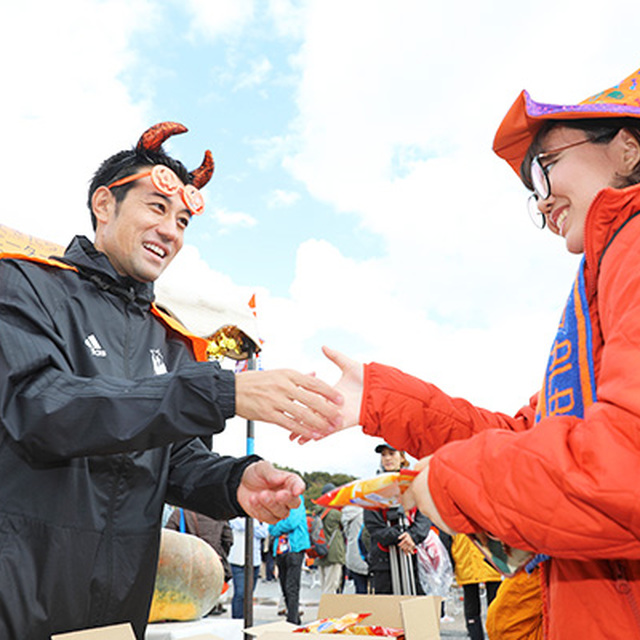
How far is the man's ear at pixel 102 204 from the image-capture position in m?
2.74

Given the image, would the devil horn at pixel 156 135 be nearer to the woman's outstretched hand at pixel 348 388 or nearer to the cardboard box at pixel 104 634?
the woman's outstretched hand at pixel 348 388

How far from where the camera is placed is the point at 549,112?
1718 millimetres

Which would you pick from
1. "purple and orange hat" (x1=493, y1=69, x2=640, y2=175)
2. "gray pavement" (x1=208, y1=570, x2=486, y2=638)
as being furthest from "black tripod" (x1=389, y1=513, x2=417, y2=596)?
"purple and orange hat" (x1=493, y1=69, x2=640, y2=175)

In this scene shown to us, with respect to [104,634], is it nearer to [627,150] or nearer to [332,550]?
[627,150]

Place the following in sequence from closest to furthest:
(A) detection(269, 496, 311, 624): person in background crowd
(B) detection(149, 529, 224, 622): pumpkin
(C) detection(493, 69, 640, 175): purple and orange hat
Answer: (C) detection(493, 69, 640, 175): purple and orange hat < (B) detection(149, 529, 224, 622): pumpkin < (A) detection(269, 496, 311, 624): person in background crowd

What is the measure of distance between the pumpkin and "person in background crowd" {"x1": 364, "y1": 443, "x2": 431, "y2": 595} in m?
1.94

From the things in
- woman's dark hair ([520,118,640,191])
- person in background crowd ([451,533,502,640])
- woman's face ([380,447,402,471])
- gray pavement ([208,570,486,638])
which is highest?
woman's dark hair ([520,118,640,191])

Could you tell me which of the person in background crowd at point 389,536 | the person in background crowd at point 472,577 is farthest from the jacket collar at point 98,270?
the person in background crowd at point 472,577

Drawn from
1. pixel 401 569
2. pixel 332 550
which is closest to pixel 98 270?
pixel 401 569

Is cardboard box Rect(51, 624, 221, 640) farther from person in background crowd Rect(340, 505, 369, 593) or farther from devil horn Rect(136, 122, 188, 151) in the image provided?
person in background crowd Rect(340, 505, 369, 593)

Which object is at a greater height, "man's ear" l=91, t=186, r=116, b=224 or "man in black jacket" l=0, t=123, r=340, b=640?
"man's ear" l=91, t=186, r=116, b=224

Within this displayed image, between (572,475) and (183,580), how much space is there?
12.8 ft

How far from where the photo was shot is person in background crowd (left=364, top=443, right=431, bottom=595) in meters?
6.13

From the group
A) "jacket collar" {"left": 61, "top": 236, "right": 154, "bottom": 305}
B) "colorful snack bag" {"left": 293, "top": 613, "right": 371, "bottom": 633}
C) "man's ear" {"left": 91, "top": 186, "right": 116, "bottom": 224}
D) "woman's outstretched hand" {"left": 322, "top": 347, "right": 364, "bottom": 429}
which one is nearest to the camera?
"colorful snack bag" {"left": 293, "top": 613, "right": 371, "bottom": 633}
